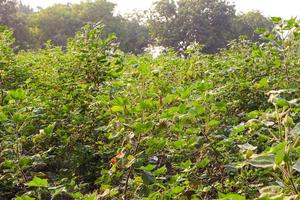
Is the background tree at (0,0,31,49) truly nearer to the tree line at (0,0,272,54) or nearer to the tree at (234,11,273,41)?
the tree line at (0,0,272,54)

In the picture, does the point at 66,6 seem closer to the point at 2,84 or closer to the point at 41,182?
the point at 2,84

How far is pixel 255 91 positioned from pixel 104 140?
1221 mm

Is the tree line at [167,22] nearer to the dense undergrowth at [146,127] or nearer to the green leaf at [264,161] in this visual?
the dense undergrowth at [146,127]

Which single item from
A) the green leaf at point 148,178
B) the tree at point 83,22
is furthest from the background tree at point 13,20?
the green leaf at point 148,178

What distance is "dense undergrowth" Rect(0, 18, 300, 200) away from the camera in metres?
1.66

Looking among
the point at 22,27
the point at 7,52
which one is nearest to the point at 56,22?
the point at 22,27

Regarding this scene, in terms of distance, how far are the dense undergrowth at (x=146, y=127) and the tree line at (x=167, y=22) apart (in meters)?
25.2

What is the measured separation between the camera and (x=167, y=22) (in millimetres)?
30562

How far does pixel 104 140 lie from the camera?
3062mm

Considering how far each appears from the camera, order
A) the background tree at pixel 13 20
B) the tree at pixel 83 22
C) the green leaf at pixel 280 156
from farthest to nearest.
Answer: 1. the tree at pixel 83 22
2. the background tree at pixel 13 20
3. the green leaf at pixel 280 156

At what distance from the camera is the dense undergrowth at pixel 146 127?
5.43 feet

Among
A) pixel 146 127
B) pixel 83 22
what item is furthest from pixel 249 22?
pixel 146 127

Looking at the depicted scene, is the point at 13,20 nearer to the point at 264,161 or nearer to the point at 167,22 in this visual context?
the point at 167,22

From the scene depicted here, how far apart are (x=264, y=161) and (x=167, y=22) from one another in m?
30.0
